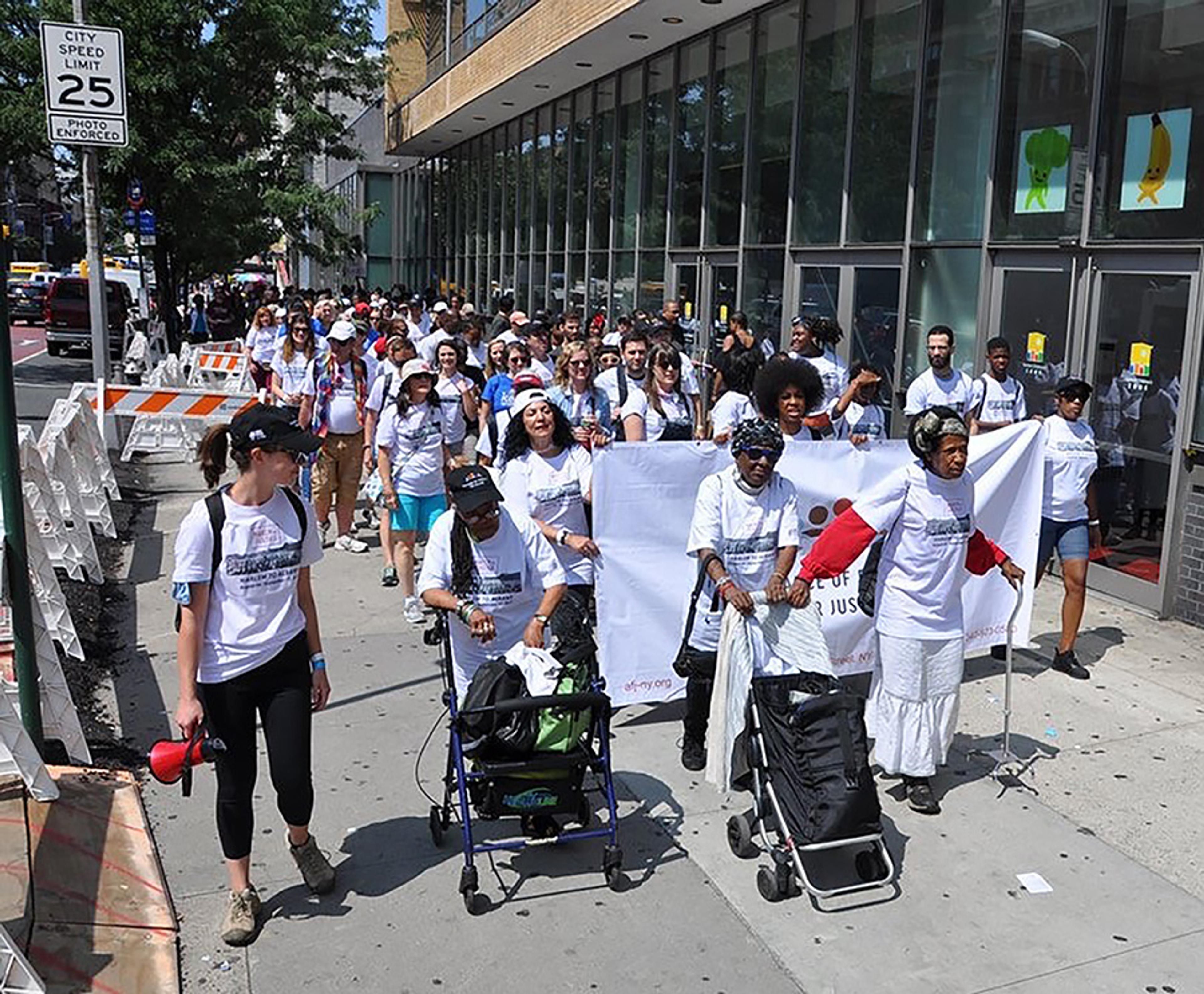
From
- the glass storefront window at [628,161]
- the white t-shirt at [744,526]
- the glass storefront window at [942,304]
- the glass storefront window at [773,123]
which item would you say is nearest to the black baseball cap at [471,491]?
the white t-shirt at [744,526]

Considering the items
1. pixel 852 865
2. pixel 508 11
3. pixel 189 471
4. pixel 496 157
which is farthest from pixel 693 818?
pixel 496 157

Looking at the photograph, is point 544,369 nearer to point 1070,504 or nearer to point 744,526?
point 1070,504

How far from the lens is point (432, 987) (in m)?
3.95

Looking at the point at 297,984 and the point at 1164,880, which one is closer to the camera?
the point at 297,984

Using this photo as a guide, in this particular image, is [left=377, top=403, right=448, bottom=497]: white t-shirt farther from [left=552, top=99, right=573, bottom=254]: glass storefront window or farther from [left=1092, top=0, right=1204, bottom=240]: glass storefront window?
[left=552, top=99, right=573, bottom=254]: glass storefront window

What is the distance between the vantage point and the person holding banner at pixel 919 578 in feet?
16.9

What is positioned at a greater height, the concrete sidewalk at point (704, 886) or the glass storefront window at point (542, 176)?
the glass storefront window at point (542, 176)

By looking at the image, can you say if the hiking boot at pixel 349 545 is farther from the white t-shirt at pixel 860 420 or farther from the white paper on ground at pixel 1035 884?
the white paper on ground at pixel 1035 884

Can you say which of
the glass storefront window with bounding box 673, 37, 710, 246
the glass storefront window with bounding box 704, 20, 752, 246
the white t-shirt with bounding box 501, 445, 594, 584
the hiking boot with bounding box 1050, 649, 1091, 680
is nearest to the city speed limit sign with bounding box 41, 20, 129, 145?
the white t-shirt with bounding box 501, 445, 594, 584

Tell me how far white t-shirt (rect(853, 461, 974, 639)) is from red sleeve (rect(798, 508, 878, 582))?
47 mm

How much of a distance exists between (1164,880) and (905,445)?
286 centimetres

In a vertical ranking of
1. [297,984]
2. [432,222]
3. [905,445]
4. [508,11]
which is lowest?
[297,984]

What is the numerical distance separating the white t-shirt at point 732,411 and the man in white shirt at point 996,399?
210cm

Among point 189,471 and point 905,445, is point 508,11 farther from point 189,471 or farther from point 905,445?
point 905,445
